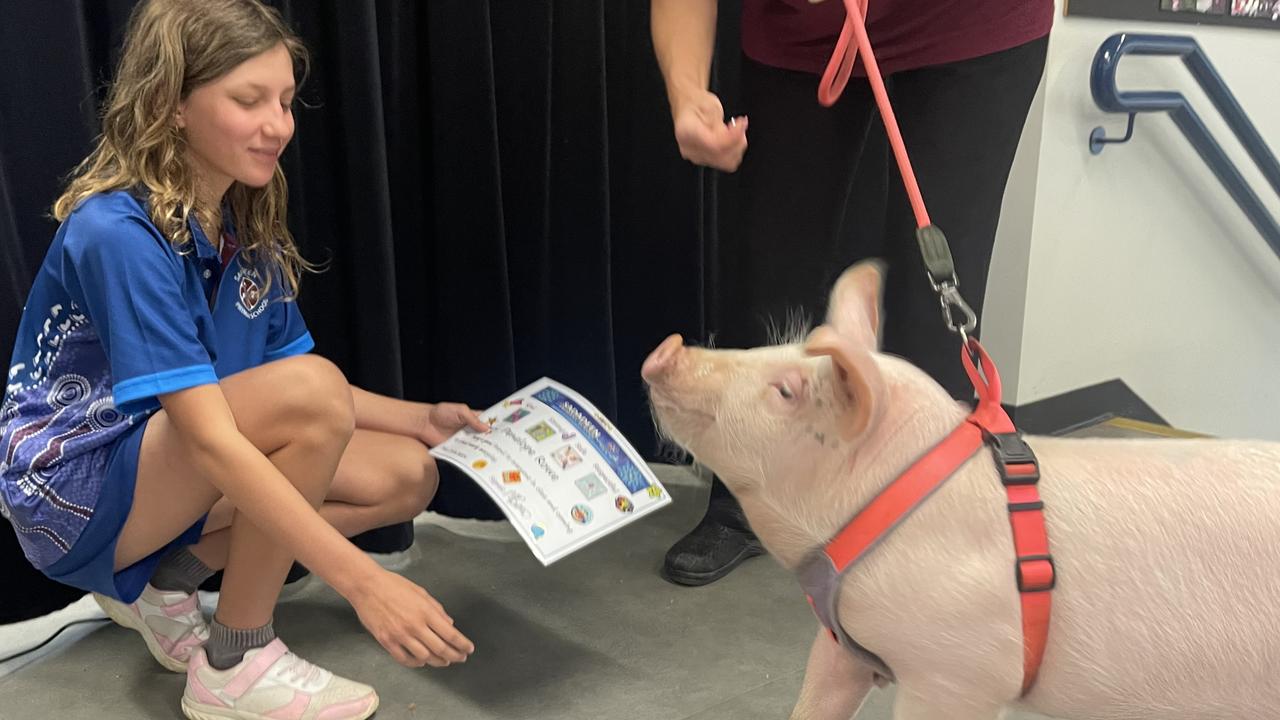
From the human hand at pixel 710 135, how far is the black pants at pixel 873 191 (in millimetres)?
352

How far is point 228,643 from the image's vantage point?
1.27 metres

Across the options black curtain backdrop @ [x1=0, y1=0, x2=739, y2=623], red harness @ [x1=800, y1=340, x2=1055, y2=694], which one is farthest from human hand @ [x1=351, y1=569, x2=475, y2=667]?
black curtain backdrop @ [x1=0, y1=0, x2=739, y2=623]

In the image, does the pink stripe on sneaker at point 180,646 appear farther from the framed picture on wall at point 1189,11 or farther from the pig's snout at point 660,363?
the framed picture on wall at point 1189,11

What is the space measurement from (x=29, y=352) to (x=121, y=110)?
12.9 inches

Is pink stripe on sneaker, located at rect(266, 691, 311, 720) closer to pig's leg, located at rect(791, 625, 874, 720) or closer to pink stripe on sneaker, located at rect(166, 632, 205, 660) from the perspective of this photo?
pink stripe on sneaker, located at rect(166, 632, 205, 660)

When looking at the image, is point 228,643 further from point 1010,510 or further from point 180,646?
point 1010,510

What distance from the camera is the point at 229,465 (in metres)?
1.07

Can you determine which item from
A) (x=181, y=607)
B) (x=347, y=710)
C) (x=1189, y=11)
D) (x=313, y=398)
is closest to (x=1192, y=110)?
(x=1189, y=11)

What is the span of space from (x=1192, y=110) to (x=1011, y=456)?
203cm

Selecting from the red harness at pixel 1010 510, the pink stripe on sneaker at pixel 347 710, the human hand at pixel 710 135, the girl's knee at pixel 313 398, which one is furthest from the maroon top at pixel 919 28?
the pink stripe on sneaker at pixel 347 710

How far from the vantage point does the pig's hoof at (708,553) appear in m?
1.63

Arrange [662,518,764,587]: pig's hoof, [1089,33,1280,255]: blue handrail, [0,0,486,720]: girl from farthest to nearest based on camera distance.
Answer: [1089,33,1280,255]: blue handrail < [662,518,764,587]: pig's hoof < [0,0,486,720]: girl

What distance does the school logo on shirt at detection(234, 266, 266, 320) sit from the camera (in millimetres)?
1290

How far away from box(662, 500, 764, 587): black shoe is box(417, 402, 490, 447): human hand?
17.0 inches
